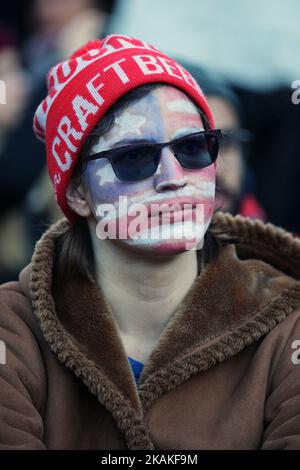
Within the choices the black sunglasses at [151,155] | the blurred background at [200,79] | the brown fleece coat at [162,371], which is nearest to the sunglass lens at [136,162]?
the black sunglasses at [151,155]

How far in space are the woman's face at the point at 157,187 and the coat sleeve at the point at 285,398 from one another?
1.45 feet

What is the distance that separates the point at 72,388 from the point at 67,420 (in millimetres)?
110

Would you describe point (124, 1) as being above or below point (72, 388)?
above

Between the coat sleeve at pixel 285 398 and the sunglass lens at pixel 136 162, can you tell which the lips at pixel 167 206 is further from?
the coat sleeve at pixel 285 398

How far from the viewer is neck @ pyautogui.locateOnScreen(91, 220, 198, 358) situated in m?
3.32

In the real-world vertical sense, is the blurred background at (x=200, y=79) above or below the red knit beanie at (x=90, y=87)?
below

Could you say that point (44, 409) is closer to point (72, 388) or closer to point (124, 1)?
point (72, 388)

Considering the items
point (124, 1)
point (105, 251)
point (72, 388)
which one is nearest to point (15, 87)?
point (124, 1)

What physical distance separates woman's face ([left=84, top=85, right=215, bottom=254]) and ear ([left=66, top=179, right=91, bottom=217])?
11 cm

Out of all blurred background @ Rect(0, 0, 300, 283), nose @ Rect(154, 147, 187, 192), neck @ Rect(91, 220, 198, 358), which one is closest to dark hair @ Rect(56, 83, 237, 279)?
neck @ Rect(91, 220, 198, 358)

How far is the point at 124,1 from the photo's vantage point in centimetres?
606

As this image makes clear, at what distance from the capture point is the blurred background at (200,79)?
17.1 ft

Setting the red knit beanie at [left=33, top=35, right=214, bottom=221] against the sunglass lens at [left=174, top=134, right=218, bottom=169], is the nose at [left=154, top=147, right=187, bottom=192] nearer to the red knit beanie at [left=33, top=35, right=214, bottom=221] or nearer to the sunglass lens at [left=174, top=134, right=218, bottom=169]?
the sunglass lens at [left=174, top=134, right=218, bottom=169]

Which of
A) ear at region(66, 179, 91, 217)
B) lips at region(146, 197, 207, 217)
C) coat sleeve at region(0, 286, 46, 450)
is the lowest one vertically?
coat sleeve at region(0, 286, 46, 450)
